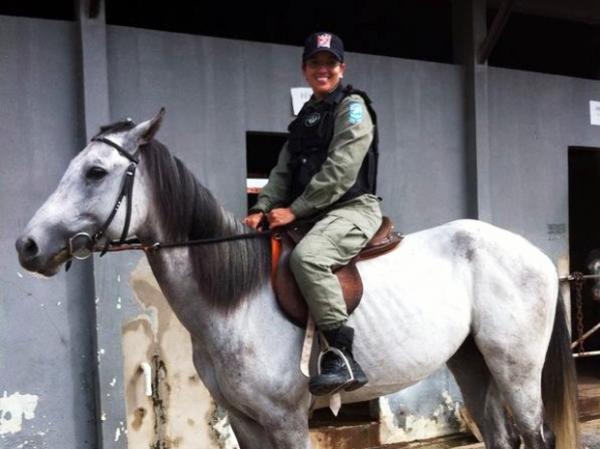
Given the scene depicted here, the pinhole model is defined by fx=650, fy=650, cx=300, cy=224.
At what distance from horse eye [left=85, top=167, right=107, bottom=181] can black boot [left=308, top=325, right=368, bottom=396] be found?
1123 millimetres

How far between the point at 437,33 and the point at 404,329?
4.42 metres

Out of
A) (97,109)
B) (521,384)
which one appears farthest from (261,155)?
(521,384)

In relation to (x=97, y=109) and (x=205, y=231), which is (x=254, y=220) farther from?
(x=97, y=109)

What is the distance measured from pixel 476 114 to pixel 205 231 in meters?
3.34

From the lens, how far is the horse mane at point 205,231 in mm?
2652

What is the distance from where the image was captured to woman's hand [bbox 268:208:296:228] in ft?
9.60

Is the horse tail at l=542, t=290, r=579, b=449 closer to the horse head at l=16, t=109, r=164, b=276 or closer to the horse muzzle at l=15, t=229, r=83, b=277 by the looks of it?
the horse head at l=16, t=109, r=164, b=276

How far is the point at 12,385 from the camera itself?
13.1 ft

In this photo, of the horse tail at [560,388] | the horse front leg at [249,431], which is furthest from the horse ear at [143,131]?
the horse tail at [560,388]

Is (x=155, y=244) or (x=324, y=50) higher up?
(x=324, y=50)

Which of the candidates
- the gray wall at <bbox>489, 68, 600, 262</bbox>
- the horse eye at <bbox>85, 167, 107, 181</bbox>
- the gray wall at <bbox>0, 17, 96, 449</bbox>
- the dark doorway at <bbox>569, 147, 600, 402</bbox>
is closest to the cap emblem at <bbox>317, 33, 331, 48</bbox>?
the horse eye at <bbox>85, 167, 107, 181</bbox>

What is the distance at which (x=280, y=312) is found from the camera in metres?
2.85

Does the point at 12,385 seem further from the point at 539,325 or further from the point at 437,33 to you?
the point at 437,33

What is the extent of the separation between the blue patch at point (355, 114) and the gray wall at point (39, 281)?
2.03 m
